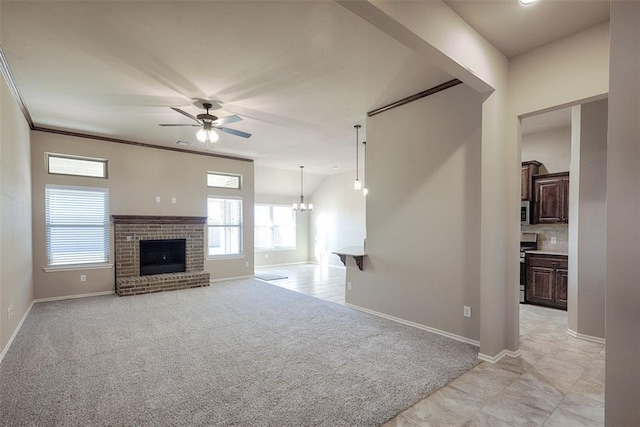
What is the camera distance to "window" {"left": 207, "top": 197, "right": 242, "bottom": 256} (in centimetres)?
750

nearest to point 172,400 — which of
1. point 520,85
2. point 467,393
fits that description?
point 467,393

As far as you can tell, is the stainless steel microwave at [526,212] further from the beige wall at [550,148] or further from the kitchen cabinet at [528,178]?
the beige wall at [550,148]

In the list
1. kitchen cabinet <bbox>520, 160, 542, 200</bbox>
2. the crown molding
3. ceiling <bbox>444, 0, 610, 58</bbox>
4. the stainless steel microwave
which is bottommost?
the stainless steel microwave

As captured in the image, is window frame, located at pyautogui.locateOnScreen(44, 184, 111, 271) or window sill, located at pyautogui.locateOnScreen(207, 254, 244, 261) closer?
window frame, located at pyautogui.locateOnScreen(44, 184, 111, 271)

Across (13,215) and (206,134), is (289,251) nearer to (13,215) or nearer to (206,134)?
(206,134)

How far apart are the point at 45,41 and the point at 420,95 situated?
383 cm

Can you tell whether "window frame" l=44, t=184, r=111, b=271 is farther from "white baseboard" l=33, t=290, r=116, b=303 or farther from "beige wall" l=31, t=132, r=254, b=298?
"white baseboard" l=33, t=290, r=116, b=303

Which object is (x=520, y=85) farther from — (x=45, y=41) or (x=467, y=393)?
(x=45, y=41)

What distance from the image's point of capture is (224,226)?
7.68 m

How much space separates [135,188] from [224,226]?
6.94ft

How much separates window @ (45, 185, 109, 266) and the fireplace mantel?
0.85 ft

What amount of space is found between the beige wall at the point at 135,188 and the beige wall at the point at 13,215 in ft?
1.79

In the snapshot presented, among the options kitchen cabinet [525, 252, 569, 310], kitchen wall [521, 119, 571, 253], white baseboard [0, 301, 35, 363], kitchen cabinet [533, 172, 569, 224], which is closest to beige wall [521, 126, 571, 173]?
kitchen wall [521, 119, 571, 253]

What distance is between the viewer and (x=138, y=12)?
2363 mm
